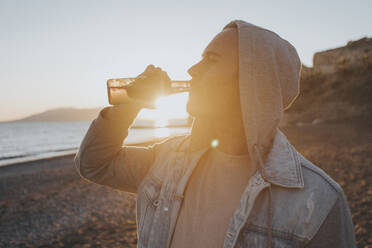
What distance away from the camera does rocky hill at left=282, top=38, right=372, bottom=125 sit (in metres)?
28.2

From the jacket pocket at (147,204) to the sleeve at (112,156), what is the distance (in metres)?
0.13

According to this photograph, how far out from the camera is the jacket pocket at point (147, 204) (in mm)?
1720

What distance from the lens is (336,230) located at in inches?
52.5

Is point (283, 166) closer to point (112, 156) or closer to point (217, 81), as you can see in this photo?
point (217, 81)

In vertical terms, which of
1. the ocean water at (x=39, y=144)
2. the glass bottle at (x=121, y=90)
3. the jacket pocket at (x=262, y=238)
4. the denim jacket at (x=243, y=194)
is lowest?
the ocean water at (x=39, y=144)

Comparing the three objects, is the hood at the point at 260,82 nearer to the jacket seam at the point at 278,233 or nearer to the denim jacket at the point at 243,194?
the denim jacket at the point at 243,194

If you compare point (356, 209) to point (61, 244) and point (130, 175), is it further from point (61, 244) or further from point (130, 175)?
point (61, 244)

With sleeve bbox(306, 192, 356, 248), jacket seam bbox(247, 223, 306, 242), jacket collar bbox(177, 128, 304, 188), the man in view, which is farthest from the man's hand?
sleeve bbox(306, 192, 356, 248)

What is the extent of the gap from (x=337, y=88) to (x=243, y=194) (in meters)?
38.0

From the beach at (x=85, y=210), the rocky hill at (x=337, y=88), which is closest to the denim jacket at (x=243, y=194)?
the beach at (x=85, y=210)

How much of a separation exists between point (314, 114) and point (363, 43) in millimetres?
16011

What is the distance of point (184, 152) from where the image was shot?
1849 mm

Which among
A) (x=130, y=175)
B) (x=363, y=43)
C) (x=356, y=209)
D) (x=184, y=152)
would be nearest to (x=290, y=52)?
(x=184, y=152)

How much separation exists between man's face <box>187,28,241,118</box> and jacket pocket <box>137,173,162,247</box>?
628mm
